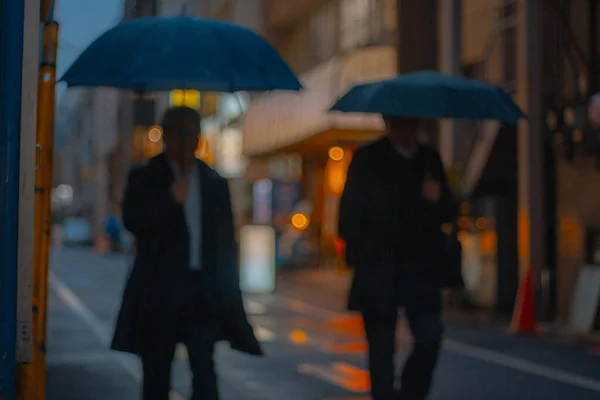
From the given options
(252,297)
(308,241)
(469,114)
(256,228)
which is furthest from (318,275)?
(469,114)

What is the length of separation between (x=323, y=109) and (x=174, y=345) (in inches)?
796

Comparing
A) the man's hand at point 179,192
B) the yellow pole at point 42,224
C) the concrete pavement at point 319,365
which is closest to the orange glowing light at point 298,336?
the concrete pavement at point 319,365

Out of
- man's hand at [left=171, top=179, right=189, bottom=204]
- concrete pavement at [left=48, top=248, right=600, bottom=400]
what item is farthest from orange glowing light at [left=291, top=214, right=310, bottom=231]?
man's hand at [left=171, top=179, right=189, bottom=204]

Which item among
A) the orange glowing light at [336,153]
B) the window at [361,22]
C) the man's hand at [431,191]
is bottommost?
the man's hand at [431,191]

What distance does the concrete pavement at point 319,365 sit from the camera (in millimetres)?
9289

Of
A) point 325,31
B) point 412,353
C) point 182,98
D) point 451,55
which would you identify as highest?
point 325,31

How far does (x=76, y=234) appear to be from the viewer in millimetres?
73562

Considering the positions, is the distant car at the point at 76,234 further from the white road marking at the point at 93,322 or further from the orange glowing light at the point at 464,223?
the orange glowing light at the point at 464,223

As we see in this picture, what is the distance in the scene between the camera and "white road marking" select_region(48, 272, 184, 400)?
34.8ft

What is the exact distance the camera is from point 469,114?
7289 mm

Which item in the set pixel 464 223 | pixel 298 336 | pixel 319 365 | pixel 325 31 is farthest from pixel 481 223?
pixel 325 31

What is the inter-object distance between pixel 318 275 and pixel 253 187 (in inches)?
572

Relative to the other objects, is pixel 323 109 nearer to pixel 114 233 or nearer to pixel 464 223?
pixel 464 223

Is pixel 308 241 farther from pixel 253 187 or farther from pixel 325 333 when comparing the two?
pixel 325 333
